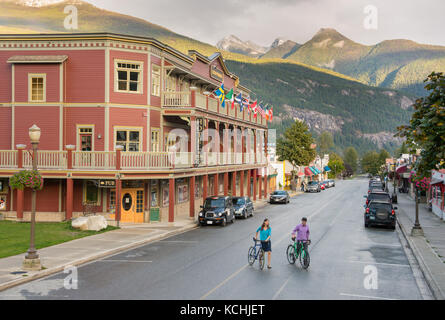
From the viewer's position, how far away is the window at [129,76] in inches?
1211

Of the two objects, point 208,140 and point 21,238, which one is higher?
point 208,140

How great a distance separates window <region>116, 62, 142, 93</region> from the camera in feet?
101

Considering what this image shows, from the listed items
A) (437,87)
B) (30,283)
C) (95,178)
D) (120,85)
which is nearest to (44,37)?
(120,85)

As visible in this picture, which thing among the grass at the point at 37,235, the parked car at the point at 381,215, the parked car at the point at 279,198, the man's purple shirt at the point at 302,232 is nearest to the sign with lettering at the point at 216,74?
the parked car at the point at 279,198

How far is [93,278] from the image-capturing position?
1546 cm

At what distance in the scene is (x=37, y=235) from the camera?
23969 millimetres

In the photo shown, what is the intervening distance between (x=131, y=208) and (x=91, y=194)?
9.01 feet

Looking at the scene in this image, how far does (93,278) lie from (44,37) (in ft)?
67.7

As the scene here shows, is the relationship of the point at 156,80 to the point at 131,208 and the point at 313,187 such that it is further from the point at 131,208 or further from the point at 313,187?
the point at 313,187

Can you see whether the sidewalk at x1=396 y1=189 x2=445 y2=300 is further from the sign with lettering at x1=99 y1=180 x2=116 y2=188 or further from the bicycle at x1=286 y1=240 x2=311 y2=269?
the sign with lettering at x1=99 y1=180 x2=116 y2=188

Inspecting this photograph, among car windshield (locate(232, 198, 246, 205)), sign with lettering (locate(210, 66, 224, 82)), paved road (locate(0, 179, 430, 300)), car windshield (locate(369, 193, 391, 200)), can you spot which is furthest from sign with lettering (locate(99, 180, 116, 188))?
car windshield (locate(369, 193, 391, 200))

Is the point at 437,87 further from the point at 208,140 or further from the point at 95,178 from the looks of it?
the point at 208,140

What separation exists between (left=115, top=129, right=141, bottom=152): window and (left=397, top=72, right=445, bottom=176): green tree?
20586 mm

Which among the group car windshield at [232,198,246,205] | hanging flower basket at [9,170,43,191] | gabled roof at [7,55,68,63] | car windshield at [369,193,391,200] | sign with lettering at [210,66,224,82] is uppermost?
sign with lettering at [210,66,224,82]
